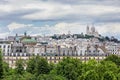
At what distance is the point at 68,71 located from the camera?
9919cm

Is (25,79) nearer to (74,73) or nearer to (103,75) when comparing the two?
(74,73)

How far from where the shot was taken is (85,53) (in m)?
188

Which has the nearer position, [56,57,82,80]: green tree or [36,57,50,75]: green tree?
[56,57,82,80]: green tree

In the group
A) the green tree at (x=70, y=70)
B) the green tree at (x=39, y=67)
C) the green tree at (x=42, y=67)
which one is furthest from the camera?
the green tree at (x=42, y=67)

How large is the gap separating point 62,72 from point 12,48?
91030mm

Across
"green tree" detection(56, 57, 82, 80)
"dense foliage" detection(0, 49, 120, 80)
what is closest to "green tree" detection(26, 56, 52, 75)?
"dense foliage" detection(0, 49, 120, 80)

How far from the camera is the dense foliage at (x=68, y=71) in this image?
74081 mm

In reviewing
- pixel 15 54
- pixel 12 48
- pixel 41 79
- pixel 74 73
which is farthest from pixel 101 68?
pixel 12 48

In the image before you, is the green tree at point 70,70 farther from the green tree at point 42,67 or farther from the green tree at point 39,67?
the green tree at point 42,67

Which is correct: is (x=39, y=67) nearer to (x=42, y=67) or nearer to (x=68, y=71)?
(x=42, y=67)

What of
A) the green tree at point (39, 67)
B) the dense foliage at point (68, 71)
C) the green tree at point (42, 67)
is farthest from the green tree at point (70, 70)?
the green tree at point (42, 67)

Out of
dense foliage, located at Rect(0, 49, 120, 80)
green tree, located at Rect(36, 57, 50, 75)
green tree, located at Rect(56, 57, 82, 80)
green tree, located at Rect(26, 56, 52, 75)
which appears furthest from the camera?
green tree, located at Rect(36, 57, 50, 75)

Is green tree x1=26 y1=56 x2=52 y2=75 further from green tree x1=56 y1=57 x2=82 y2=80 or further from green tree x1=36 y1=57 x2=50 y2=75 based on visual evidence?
green tree x1=56 y1=57 x2=82 y2=80

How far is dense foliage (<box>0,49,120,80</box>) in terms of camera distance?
7408cm
